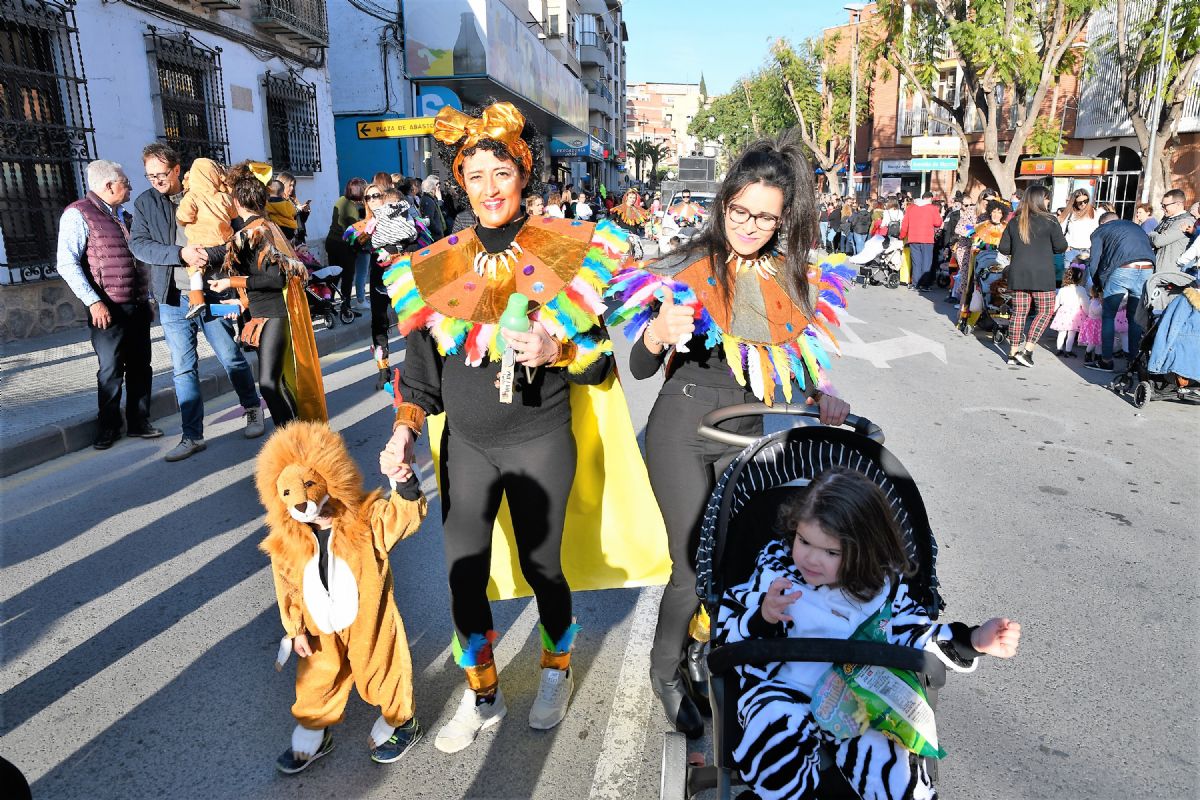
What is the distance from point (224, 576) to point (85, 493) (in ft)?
5.96

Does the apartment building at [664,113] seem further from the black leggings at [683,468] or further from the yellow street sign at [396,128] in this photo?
the black leggings at [683,468]

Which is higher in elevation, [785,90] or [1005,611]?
[785,90]

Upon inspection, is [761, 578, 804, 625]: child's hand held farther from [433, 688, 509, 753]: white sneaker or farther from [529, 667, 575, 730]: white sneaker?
[433, 688, 509, 753]: white sneaker

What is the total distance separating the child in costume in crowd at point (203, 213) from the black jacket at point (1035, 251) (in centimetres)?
757

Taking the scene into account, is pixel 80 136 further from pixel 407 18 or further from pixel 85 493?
pixel 407 18

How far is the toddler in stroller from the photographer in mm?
1777

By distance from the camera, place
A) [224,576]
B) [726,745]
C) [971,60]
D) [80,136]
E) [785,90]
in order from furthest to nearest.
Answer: [785,90]
[971,60]
[80,136]
[224,576]
[726,745]

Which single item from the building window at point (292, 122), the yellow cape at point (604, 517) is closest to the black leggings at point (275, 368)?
the yellow cape at point (604, 517)

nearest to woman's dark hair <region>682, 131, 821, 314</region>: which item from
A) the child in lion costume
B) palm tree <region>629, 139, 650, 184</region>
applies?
the child in lion costume

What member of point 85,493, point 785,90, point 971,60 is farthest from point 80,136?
point 785,90

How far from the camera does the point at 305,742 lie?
101 inches

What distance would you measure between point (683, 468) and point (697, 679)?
2.49ft

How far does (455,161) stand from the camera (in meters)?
2.62

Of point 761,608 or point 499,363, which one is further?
point 499,363
